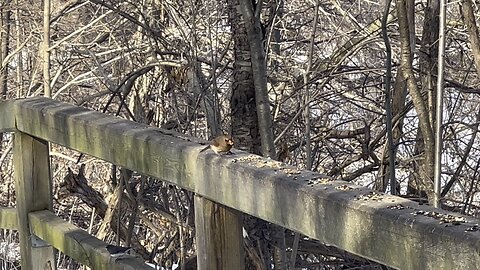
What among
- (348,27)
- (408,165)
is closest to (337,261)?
(408,165)

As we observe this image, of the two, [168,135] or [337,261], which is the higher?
[168,135]

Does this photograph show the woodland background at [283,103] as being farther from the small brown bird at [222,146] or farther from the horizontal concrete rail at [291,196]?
the small brown bird at [222,146]

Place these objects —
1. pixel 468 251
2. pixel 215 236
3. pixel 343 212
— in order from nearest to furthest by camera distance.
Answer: pixel 468 251 → pixel 343 212 → pixel 215 236

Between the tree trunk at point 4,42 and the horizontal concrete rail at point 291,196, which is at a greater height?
the tree trunk at point 4,42

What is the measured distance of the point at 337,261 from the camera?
17.8 ft

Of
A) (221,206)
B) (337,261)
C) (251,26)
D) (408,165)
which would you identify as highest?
(251,26)

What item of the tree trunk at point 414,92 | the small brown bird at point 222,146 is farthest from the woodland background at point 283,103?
the small brown bird at point 222,146

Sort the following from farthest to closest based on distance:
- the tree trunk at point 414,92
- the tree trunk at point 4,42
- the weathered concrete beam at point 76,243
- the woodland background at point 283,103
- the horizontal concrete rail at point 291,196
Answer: the tree trunk at point 4,42, the woodland background at point 283,103, the tree trunk at point 414,92, the weathered concrete beam at point 76,243, the horizontal concrete rail at point 291,196

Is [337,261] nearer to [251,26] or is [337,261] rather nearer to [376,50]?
[251,26]

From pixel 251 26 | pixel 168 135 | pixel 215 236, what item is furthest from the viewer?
pixel 251 26

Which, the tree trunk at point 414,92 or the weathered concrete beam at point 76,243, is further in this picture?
the tree trunk at point 414,92

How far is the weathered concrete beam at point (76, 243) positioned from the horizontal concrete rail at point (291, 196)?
24 cm

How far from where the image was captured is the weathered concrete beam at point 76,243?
7.23 ft

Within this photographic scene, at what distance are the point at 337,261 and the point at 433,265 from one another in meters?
4.23
